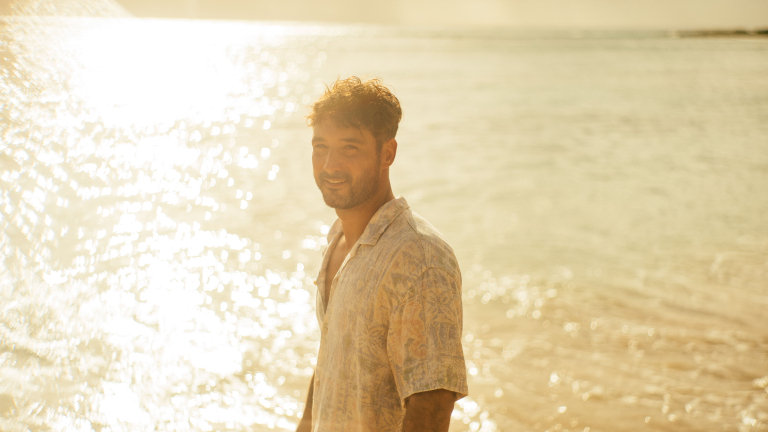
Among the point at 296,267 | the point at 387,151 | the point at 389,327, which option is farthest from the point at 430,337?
the point at 296,267

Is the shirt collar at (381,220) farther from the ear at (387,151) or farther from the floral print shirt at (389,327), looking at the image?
the ear at (387,151)

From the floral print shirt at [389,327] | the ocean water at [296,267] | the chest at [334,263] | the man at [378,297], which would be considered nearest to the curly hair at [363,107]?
the man at [378,297]

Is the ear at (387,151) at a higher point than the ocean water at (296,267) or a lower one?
lower

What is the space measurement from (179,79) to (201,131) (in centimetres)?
2350

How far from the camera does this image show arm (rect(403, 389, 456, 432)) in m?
1.77

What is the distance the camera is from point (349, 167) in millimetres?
2102

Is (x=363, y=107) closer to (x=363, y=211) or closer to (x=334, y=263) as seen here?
(x=363, y=211)

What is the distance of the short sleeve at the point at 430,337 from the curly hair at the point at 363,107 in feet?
1.86

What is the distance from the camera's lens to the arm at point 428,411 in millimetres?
1771

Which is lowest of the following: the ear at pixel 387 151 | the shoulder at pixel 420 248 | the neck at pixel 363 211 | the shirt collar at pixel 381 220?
the shoulder at pixel 420 248

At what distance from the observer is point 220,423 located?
194 inches

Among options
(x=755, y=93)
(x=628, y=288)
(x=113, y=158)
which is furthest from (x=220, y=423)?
(x=755, y=93)

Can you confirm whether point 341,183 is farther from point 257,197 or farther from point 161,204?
point 257,197

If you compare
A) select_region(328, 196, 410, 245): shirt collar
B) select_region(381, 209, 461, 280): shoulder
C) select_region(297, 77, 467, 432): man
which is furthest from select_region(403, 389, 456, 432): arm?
select_region(328, 196, 410, 245): shirt collar
